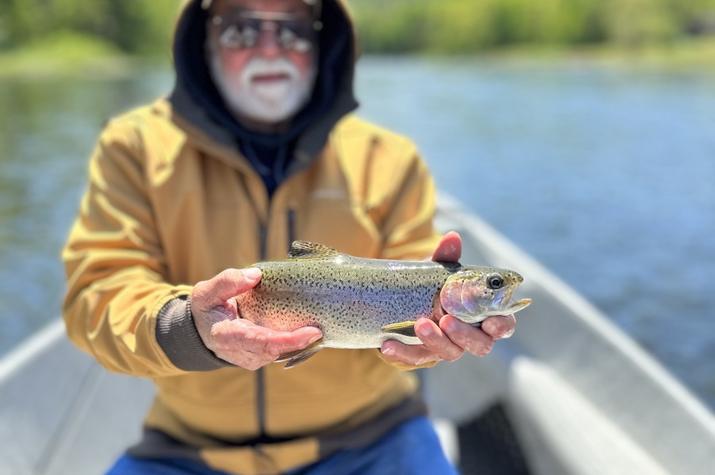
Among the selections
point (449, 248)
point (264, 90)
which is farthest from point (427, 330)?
point (264, 90)

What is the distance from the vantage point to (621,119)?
1054 inches

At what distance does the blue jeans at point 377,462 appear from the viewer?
2.62 metres

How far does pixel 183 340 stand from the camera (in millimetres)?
2109

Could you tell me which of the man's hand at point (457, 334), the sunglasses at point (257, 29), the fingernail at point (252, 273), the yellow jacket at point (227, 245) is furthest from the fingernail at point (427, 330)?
the sunglasses at point (257, 29)

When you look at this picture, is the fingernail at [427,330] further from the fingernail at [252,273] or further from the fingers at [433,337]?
the fingernail at [252,273]

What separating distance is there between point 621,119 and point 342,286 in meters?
26.9

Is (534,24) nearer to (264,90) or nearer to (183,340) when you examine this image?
(264,90)

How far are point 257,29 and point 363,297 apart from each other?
4.04 ft

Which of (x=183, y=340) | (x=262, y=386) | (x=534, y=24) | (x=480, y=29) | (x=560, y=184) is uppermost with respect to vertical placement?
(x=183, y=340)

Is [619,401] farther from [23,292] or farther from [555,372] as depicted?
[23,292]

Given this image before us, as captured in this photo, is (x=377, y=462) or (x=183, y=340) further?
(x=377, y=462)

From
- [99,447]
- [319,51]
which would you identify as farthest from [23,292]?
[319,51]

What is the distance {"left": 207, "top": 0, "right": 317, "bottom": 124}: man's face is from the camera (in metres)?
2.72

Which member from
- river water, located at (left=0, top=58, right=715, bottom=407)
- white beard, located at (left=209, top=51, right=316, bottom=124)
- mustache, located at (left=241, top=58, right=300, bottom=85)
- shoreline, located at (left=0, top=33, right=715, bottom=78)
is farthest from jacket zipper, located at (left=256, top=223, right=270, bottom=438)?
shoreline, located at (left=0, top=33, right=715, bottom=78)
